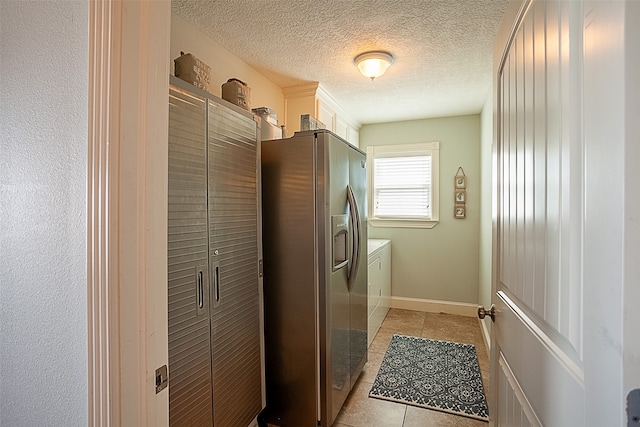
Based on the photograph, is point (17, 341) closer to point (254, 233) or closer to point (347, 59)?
point (254, 233)

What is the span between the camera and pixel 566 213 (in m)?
0.52

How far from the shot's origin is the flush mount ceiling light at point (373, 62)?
2169mm

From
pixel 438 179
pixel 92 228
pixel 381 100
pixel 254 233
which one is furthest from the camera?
pixel 438 179

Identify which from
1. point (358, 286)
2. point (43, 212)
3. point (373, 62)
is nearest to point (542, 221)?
point (43, 212)

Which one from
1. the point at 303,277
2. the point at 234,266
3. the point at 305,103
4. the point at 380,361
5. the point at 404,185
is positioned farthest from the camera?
the point at 404,185

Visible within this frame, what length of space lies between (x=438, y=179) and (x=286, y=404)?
10.0ft

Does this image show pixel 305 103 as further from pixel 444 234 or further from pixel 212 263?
pixel 444 234

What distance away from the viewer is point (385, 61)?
7.27 feet

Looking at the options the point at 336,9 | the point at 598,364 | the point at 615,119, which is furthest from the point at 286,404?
the point at 336,9

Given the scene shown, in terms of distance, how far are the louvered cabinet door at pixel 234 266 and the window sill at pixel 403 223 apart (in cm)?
271

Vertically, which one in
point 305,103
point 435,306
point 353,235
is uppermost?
point 305,103

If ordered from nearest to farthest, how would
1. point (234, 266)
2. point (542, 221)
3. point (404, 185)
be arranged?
point (542, 221), point (234, 266), point (404, 185)

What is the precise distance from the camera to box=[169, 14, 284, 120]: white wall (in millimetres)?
1770

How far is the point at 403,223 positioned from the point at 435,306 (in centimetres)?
112
